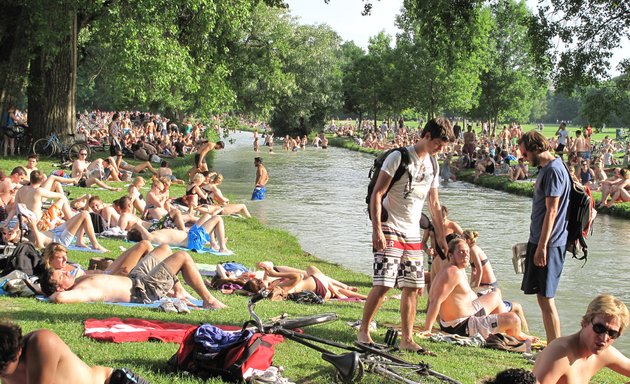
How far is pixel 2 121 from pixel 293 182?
10784 mm

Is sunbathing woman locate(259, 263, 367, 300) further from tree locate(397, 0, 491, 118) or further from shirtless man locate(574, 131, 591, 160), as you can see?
tree locate(397, 0, 491, 118)

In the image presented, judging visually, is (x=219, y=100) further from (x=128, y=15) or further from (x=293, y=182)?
(x=128, y=15)

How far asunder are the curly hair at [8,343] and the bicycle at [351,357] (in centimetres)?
145

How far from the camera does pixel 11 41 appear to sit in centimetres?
2683

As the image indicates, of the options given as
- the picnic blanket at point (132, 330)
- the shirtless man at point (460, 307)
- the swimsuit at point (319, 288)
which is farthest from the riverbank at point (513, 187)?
the picnic blanket at point (132, 330)

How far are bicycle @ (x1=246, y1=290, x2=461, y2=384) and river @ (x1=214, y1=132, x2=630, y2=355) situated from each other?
182 inches

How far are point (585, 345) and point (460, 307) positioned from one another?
12.4 feet

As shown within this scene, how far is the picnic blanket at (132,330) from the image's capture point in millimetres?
6922

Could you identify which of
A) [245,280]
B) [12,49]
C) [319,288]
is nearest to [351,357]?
[319,288]

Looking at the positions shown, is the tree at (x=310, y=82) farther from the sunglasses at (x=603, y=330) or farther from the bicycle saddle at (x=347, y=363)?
the sunglasses at (x=603, y=330)

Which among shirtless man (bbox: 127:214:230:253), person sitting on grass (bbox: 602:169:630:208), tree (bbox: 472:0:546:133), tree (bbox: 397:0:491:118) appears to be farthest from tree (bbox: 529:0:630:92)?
tree (bbox: 472:0:546:133)

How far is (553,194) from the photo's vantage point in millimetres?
7098

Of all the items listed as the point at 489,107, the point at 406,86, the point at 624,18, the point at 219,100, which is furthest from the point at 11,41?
the point at 489,107

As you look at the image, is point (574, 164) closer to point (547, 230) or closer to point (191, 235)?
point (191, 235)
